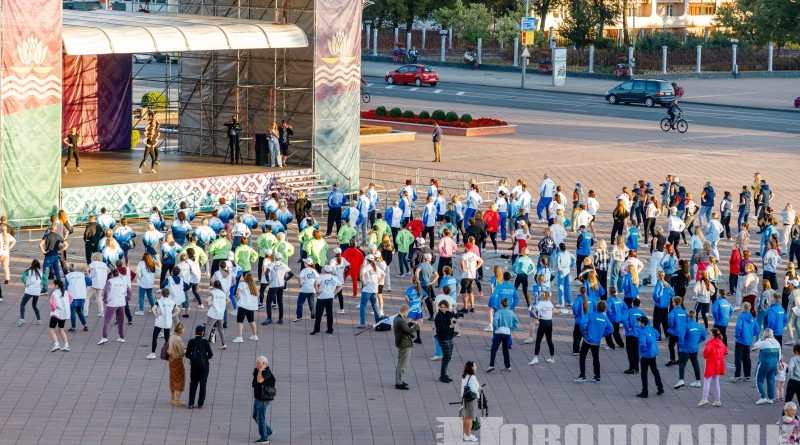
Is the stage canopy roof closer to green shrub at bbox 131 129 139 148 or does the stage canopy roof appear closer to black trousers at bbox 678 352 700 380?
green shrub at bbox 131 129 139 148

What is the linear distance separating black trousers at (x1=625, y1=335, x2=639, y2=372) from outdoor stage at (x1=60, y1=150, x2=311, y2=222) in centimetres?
1589

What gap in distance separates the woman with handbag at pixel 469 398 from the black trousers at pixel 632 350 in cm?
356

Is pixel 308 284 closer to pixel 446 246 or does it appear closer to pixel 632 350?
pixel 446 246

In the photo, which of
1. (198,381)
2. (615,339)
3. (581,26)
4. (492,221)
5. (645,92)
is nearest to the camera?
(198,381)

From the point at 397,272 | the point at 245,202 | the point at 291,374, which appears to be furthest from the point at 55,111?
the point at 291,374

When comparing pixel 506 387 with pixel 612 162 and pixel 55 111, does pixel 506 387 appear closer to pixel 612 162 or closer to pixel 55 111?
pixel 55 111

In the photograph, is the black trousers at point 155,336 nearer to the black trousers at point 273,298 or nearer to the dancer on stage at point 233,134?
the black trousers at point 273,298

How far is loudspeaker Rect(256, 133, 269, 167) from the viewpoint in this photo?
37.3 metres

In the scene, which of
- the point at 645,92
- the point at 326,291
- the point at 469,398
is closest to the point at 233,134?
the point at 326,291

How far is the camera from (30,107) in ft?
99.9

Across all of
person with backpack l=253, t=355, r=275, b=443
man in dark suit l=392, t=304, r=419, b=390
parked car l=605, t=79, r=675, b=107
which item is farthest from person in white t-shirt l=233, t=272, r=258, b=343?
parked car l=605, t=79, r=675, b=107

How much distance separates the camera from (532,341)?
885 inches

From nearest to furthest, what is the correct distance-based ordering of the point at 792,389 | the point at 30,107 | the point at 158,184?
the point at 792,389 → the point at 30,107 → the point at 158,184

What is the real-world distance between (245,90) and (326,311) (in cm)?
1740
